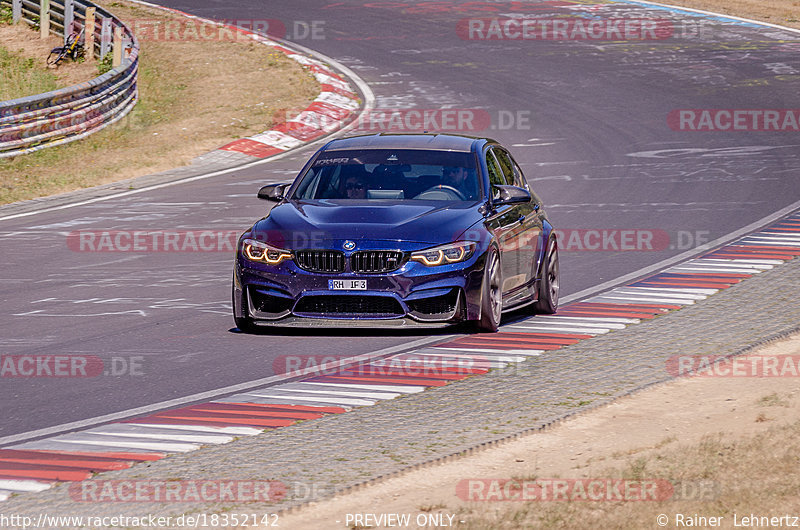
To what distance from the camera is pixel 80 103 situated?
86.8ft

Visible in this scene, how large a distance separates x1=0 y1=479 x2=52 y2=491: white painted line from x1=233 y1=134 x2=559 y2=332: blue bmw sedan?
13.4 feet

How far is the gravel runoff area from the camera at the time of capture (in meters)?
7.05

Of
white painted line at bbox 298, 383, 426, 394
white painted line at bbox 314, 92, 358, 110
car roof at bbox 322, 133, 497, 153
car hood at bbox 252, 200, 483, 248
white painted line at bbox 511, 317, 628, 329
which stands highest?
car roof at bbox 322, 133, 497, 153

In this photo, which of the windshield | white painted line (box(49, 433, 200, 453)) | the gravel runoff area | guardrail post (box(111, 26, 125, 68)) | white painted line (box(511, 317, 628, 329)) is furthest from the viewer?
guardrail post (box(111, 26, 125, 68))

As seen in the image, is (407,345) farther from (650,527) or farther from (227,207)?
(227,207)

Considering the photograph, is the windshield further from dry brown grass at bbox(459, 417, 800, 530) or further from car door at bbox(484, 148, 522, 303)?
dry brown grass at bbox(459, 417, 800, 530)

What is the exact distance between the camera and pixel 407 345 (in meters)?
11.2

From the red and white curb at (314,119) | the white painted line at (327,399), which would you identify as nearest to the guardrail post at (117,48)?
the red and white curb at (314,119)

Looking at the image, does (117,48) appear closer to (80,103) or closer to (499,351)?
(80,103)

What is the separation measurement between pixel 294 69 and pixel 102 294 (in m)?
20.9

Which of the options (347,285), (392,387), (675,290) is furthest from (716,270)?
(392,387)

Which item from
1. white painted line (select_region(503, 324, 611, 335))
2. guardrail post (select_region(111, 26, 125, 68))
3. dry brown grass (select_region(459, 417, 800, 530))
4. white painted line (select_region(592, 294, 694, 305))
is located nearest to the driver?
white painted line (select_region(503, 324, 611, 335))

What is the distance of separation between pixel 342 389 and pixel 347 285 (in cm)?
157

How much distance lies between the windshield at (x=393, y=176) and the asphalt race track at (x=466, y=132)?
130 cm
